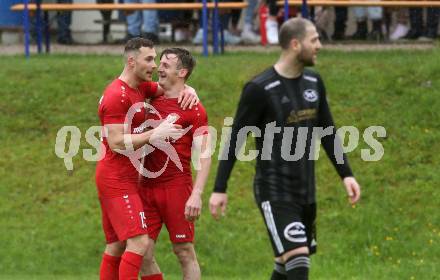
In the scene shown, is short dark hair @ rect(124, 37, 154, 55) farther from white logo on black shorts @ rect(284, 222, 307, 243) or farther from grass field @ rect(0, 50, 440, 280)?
grass field @ rect(0, 50, 440, 280)

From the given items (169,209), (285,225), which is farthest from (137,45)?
(285,225)

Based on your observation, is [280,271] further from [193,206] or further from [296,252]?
[193,206]

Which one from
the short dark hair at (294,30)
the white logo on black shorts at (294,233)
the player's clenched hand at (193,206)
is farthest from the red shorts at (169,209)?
the short dark hair at (294,30)

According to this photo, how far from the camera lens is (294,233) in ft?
30.6

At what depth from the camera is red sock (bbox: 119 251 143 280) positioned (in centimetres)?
1062

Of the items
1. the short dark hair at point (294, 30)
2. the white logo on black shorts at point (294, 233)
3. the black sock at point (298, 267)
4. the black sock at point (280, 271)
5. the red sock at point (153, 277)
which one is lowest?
the red sock at point (153, 277)

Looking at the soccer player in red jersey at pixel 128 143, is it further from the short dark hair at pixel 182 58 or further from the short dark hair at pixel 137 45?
the short dark hair at pixel 182 58

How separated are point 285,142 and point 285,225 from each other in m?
0.60

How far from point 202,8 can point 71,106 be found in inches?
130

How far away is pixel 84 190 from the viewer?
52.1 feet

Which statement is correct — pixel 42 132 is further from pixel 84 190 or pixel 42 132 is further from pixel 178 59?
pixel 178 59

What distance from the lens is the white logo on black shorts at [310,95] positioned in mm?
9484

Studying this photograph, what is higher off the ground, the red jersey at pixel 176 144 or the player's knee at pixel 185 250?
the red jersey at pixel 176 144

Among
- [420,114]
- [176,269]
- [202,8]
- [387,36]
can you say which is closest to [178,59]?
[176,269]
